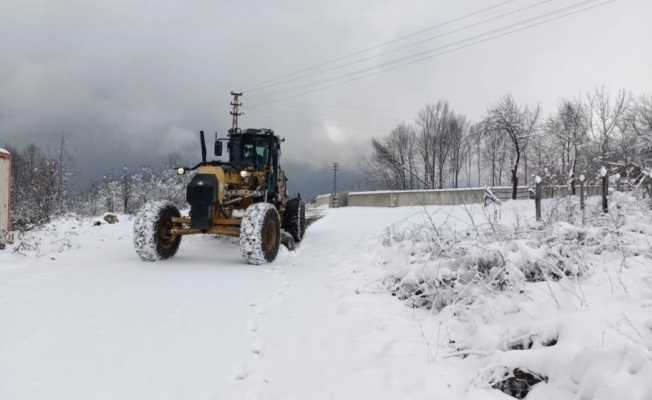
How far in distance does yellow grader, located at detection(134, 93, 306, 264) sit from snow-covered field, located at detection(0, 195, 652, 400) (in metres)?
1.13

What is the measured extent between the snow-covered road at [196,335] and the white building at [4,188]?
3.17 m

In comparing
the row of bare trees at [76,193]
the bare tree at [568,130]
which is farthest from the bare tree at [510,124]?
the row of bare trees at [76,193]

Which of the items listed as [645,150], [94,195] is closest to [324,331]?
[645,150]

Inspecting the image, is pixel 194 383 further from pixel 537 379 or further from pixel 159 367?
pixel 537 379

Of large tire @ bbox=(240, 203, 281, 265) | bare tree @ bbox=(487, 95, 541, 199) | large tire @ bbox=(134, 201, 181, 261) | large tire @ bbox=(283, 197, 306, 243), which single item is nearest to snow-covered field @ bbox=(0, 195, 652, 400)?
large tire @ bbox=(240, 203, 281, 265)

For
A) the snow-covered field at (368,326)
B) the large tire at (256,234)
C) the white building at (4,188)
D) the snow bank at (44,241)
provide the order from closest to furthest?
the snow-covered field at (368,326) → the large tire at (256,234) → the snow bank at (44,241) → the white building at (4,188)

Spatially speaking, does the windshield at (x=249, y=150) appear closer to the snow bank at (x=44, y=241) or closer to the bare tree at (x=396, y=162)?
the snow bank at (x=44, y=241)

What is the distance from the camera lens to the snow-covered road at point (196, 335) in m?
2.66

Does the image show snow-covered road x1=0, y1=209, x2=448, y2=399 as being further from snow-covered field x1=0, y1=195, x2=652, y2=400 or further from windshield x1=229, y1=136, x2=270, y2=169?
windshield x1=229, y1=136, x2=270, y2=169

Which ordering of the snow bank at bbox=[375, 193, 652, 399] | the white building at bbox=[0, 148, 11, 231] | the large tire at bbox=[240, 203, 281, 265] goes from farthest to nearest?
the white building at bbox=[0, 148, 11, 231] < the large tire at bbox=[240, 203, 281, 265] < the snow bank at bbox=[375, 193, 652, 399]

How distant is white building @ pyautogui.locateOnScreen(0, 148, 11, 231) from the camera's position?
916cm

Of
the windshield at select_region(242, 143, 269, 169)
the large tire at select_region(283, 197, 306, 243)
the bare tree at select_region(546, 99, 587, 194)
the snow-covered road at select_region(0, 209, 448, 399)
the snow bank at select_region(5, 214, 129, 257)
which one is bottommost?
the snow-covered road at select_region(0, 209, 448, 399)

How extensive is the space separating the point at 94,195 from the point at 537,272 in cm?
6378

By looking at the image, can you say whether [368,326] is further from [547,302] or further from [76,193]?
[76,193]
